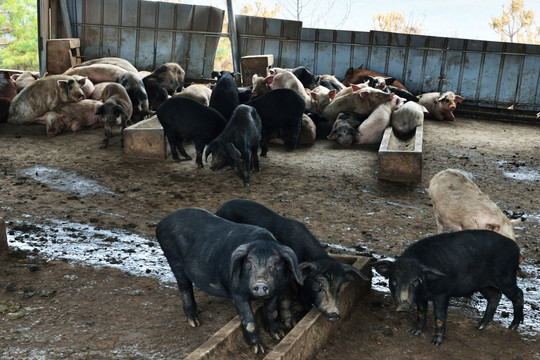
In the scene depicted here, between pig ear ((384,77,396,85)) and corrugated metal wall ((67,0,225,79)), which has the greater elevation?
corrugated metal wall ((67,0,225,79))

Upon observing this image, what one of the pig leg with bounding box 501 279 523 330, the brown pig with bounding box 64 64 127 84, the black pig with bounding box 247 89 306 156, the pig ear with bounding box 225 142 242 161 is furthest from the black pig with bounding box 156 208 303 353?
the brown pig with bounding box 64 64 127 84

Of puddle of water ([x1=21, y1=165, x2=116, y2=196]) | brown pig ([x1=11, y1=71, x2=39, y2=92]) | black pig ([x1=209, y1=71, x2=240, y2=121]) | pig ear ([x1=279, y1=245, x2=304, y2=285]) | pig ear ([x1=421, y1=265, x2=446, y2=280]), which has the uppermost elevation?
black pig ([x1=209, y1=71, x2=240, y2=121])

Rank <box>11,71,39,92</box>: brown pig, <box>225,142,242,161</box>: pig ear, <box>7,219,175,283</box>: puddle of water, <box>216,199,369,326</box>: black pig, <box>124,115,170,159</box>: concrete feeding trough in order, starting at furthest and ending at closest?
<box>11,71,39,92</box>: brown pig
<box>124,115,170,159</box>: concrete feeding trough
<box>225,142,242,161</box>: pig ear
<box>7,219,175,283</box>: puddle of water
<box>216,199,369,326</box>: black pig

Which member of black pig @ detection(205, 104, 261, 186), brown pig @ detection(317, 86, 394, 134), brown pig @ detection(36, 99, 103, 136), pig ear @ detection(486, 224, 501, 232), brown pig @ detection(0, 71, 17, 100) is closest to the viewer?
pig ear @ detection(486, 224, 501, 232)

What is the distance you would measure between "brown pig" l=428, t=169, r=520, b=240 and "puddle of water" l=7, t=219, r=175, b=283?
2.43m

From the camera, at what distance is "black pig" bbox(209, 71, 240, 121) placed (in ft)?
30.9

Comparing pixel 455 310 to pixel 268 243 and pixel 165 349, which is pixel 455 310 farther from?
pixel 165 349

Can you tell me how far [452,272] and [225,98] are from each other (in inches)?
242

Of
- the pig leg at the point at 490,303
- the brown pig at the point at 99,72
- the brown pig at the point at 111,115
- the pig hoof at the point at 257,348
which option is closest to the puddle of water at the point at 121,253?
the pig leg at the point at 490,303

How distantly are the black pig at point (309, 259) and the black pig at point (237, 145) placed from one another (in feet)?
9.95

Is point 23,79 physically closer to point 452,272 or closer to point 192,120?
point 192,120

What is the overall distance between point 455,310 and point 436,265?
0.60 m

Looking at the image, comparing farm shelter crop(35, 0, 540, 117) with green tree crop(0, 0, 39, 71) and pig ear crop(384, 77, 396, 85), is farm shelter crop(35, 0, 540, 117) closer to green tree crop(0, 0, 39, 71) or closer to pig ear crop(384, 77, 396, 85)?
pig ear crop(384, 77, 396, 85)

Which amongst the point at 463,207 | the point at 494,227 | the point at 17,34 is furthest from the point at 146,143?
the point at 17,34
